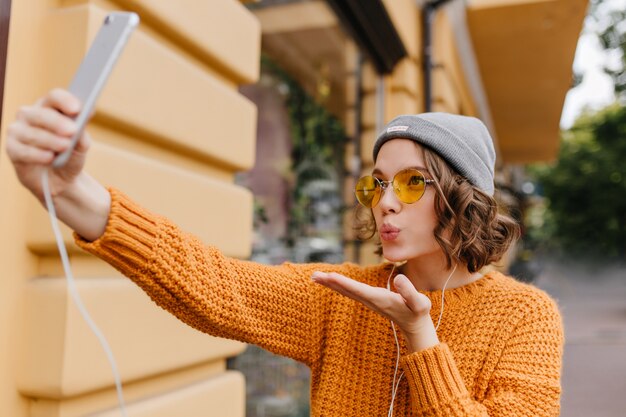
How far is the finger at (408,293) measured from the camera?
113 centimetres

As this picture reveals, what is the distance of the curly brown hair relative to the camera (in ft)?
4.76

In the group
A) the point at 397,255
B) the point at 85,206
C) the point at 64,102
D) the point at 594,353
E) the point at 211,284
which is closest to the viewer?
the point at 64,102

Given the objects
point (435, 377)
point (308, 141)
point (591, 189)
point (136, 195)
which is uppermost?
point (591, 189)

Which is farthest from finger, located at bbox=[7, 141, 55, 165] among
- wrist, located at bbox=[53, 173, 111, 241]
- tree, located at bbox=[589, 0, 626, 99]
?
tree, located at bbox=[589, 0, 626, 99]

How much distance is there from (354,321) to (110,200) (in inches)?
29.4

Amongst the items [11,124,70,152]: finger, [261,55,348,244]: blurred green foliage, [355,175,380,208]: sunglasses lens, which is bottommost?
[11,124,70,152]: finger

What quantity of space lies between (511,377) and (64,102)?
43.2 inches

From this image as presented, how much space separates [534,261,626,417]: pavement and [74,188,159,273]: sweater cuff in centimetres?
175

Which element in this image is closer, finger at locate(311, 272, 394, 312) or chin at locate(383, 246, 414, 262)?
finger at locate(311, 272, 394, 312)

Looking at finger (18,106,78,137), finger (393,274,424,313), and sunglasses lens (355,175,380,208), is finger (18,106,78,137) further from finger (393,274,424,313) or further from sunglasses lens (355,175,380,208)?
sunglasses lens (355,175,380,208)

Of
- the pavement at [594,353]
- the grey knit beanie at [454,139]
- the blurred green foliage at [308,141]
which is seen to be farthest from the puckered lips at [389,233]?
the blurred green foliage at [308,141]

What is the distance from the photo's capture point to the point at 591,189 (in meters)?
23.4

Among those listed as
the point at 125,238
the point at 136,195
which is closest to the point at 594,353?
the point at 136,195

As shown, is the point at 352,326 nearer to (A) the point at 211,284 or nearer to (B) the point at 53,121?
(A) the point at 211,284
